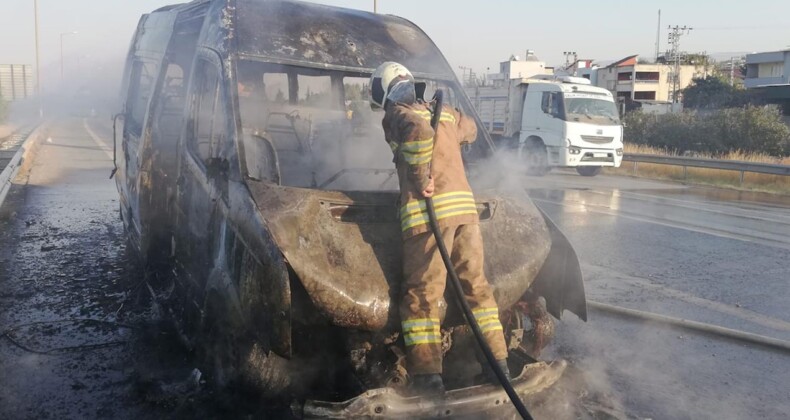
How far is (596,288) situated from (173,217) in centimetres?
382

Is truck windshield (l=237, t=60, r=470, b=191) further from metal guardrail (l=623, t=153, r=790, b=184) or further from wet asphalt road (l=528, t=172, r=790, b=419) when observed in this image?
metal guardrail (l=623, t=153, r=790, b=184)

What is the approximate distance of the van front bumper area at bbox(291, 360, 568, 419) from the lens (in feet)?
9.53

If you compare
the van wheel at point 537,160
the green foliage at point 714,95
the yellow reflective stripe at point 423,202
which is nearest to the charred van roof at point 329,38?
the yellow reflective stripe at point 423,202

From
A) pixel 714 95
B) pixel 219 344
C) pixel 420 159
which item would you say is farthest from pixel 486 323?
pixel 714 95

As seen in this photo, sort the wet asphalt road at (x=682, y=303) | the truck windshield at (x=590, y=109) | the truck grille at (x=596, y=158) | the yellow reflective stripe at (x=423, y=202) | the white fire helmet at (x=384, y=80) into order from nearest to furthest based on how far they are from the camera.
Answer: the yellow reflective stripe at (x=423, y=202) < the white fire helmet at (x=384, y=80) < the wet asphalt road at (x=682, y=303) < the truck grille at (x=596, y=158) < the truck windshield at (x=590, y=109)

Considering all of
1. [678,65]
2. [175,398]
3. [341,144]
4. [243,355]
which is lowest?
[175,398]

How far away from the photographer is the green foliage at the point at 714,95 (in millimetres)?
49938

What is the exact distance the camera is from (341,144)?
4.93 meters

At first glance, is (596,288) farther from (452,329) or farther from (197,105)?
(197,105)

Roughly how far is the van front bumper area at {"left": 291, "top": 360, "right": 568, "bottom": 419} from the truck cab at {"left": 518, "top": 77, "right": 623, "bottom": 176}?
15.0m

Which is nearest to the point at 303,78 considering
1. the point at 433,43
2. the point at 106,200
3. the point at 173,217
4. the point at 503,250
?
the point at 433,43

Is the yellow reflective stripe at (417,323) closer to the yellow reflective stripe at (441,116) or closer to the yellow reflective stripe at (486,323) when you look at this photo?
the yellow reflective stripe at (486,323)

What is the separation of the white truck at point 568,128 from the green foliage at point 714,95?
35.7 metres

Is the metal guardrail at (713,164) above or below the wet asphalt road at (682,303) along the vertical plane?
above
